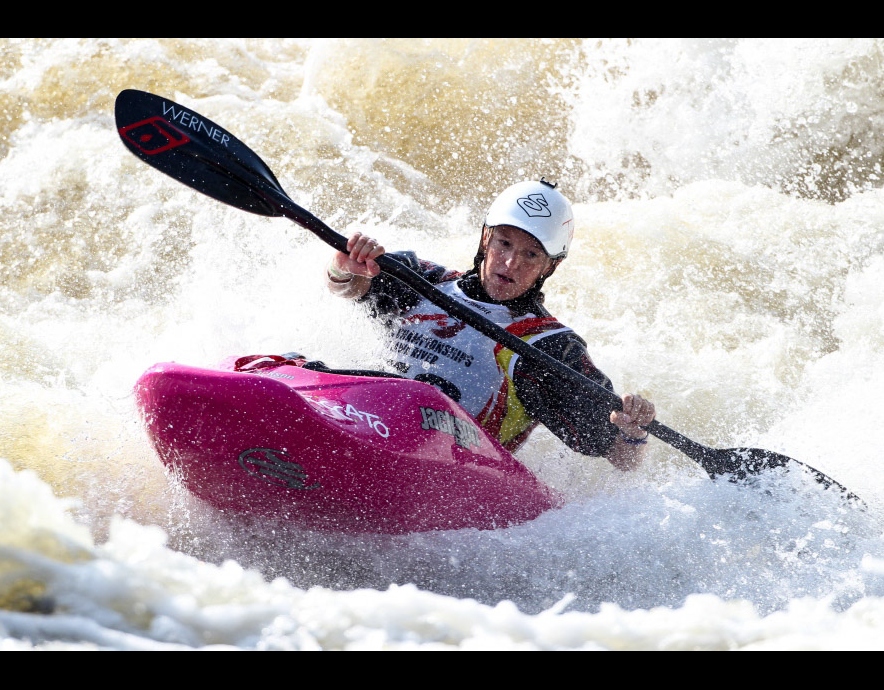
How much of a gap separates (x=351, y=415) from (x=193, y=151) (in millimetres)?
1218

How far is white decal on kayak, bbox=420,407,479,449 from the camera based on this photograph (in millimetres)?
2934

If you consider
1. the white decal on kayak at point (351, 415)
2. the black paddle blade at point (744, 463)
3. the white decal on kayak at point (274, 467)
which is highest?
the black paddle blade at point (744, 463)

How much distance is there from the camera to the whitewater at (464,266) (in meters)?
2.42

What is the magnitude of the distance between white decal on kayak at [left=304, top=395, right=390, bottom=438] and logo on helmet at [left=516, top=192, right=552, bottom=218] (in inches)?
41.8

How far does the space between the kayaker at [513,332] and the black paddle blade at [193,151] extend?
16.0 inches

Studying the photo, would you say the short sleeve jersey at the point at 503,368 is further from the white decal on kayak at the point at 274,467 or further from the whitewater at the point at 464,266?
the white decal on kayak at the point at 274,467

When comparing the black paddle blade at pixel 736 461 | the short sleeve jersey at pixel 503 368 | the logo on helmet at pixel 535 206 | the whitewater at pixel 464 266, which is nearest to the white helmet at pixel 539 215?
the logo on helmet at pixel 535 206

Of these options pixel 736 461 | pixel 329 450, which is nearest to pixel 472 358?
pixel 329 450

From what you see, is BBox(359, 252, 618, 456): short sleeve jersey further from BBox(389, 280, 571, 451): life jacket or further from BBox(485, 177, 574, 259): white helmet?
BBox(485, 177, 574, 259): white helmet

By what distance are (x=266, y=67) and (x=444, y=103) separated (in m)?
1.48

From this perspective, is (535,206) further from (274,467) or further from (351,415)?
(274,467)

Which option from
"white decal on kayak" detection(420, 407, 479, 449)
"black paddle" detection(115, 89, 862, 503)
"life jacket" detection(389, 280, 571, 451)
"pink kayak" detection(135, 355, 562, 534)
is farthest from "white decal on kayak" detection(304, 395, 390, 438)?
"black paddle" detection(115, 89, 862, 503)
